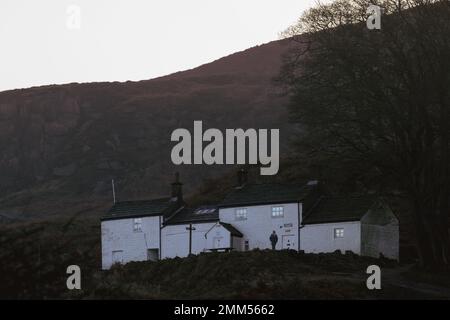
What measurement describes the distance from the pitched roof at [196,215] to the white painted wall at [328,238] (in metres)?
7.38

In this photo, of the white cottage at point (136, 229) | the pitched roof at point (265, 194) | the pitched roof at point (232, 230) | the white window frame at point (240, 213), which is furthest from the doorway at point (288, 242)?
the white cottage at point (136, 229)

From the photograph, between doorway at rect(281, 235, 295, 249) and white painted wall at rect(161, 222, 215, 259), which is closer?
doorway at rect(281, 235, 295, 249)

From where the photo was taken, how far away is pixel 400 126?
55844 mm

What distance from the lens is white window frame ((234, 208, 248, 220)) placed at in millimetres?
70812

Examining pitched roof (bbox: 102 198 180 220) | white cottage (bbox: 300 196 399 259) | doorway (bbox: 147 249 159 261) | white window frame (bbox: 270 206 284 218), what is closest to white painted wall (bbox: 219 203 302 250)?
white window frame (bbox: 270 206 284 218)

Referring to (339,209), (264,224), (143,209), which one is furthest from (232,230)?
(143,209)

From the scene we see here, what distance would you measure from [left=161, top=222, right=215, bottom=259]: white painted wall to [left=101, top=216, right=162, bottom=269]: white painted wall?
798 mm

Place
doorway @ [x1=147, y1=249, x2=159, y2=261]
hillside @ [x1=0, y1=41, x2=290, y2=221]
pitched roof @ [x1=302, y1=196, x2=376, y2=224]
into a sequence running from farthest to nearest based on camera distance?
hillside @ [x1=0, y1=41, x2=290, y2=221], doorway @ [x1=147, y1=249, x2=159, y2=261], pitched roof @ [x1=302, y1=196, x2=376, y2=224]

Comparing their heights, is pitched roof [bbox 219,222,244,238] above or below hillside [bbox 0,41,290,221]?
below

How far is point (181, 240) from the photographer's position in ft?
237

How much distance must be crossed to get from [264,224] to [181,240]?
21.5ft

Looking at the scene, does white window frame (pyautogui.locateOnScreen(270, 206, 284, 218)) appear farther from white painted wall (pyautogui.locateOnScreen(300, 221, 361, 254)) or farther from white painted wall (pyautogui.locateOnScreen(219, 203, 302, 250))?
white painted wall (pyautogui.locateOnScreen(300, 221, 361, 254))

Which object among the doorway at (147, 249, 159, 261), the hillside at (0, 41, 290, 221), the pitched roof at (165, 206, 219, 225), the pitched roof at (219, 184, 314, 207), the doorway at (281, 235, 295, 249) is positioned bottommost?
the doorway at (147, 249, 159, 261)
